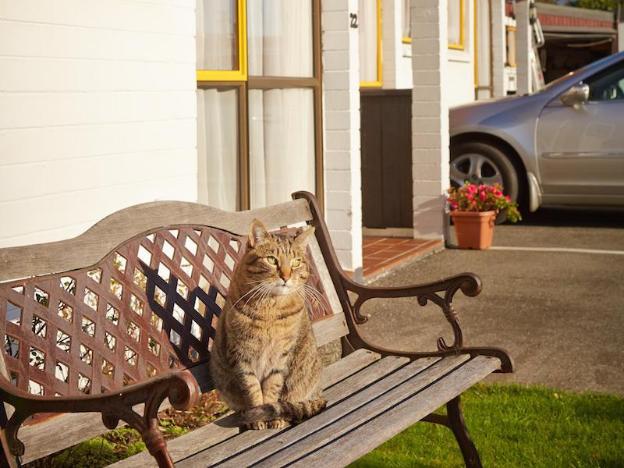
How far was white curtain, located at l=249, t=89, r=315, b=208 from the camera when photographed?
8227 millimetres

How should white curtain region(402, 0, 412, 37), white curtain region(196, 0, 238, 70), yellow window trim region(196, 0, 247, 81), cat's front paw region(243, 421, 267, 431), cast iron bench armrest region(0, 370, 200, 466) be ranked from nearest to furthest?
cast iron bench armrest region(0, 370, 200, 466) < cat's front paw region(243, 421, 267, 431) < white curtain region(196, 0, 238, 70) < yellow window trim region(196, 0, 247, 81) < white curtain region(402, 0, 412, 37)

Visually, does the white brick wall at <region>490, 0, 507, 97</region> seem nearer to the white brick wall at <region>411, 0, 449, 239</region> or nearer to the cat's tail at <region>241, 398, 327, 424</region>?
the white brick wall at <region>411, 0, 449, 239</region>

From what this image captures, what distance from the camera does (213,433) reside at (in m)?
3.97

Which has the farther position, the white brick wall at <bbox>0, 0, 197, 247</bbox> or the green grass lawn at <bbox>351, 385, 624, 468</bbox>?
the white brick wall at <bbox>0, 0, 197, 247</bbox>

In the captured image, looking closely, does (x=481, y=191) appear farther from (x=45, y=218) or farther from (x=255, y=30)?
(x=45, y=218)

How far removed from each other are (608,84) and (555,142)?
810 mm

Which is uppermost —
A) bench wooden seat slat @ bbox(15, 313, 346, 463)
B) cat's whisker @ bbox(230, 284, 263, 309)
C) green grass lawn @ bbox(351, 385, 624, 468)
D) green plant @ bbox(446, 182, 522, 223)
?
cat's whisker @ bbox(230, 284, 263, 309)

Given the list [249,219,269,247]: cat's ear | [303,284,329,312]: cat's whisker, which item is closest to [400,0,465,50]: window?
[303,284,329,312]: cat's whisker

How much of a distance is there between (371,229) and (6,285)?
8224mm

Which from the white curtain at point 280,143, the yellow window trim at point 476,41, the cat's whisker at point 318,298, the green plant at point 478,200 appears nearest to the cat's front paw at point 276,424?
the cat's whisker at point 318,298

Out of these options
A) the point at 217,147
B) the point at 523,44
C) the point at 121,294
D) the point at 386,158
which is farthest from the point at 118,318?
the point at 523,44

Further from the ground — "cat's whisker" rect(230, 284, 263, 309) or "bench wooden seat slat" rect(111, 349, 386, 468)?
"cat's whisker" rect(230, 284, 263, 309)

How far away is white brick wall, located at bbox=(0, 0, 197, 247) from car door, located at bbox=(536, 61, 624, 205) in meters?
6.13

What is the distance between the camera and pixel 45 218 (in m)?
5.64
